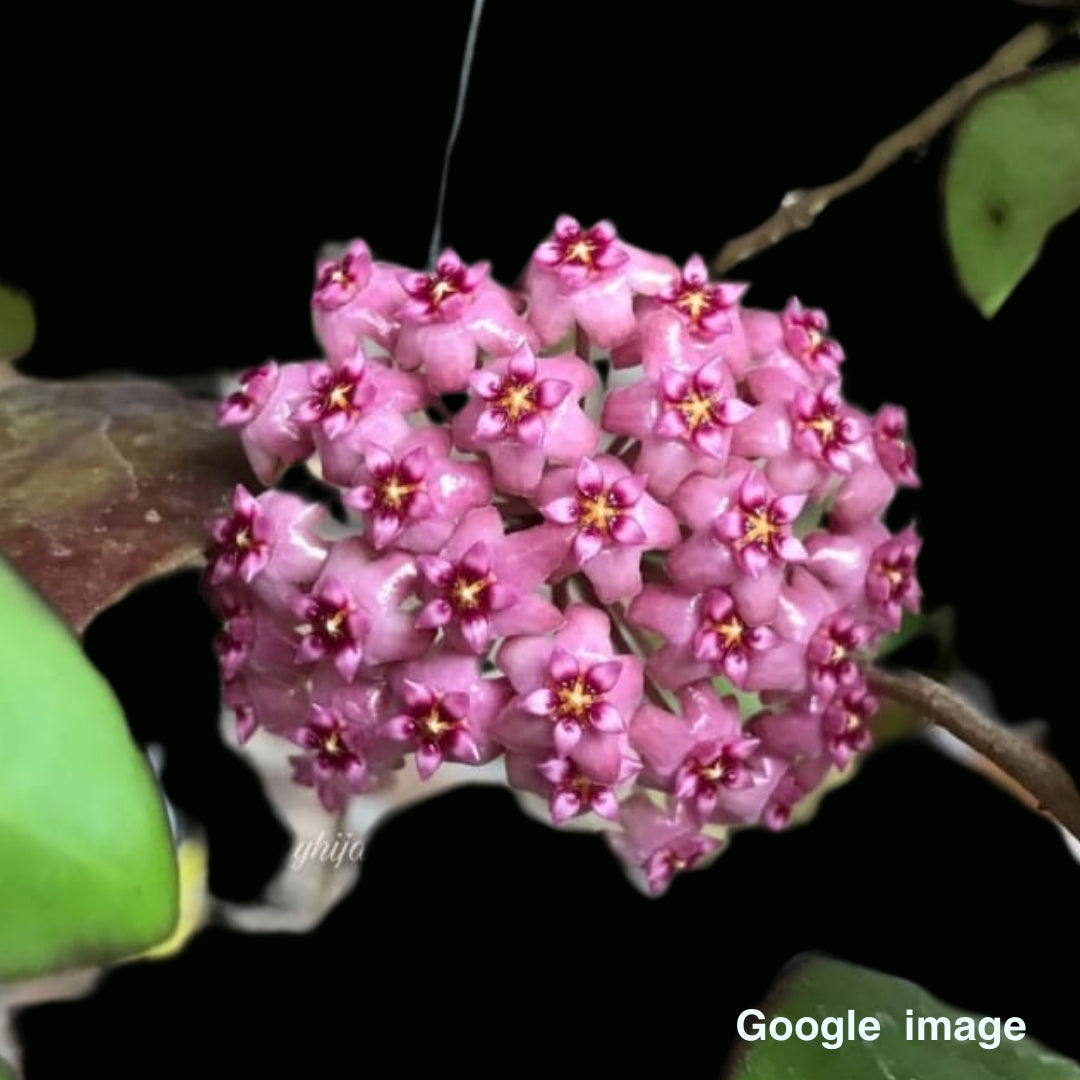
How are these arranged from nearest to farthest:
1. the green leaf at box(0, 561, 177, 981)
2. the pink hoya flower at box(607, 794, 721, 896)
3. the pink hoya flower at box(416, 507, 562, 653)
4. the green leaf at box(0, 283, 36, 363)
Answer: the green leaf at box(0, 561, 177, 981) < the pink hoya flower at box(416, 507, 562, 653) < the pink hoya flower at box(607, 794, 721, 896) < the green leaf at box(0, 283, 36, 363)

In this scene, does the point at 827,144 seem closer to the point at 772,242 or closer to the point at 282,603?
the point at 772,242

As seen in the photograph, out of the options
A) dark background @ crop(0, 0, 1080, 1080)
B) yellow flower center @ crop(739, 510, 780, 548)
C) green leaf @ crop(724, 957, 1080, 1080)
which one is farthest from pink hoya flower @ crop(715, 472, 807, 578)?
dark background @ crop(0, 0, 1080, 1080)

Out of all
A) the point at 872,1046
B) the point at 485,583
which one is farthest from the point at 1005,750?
the point at 485,583

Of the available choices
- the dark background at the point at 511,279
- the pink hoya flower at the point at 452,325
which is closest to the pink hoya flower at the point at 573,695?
the pink hoya flower at the point at 452,325

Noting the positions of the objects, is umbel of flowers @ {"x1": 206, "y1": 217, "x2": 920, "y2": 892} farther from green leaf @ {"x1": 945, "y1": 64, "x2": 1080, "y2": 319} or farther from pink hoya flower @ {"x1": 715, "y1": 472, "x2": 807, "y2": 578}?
green leaf @ {"x1": 945, "y1": 64, "x2": 1080, "y2": 319}

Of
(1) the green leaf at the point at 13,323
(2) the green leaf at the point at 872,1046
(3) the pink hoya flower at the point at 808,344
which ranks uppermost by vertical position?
(3) the pink hoya flower at the point at 808,344

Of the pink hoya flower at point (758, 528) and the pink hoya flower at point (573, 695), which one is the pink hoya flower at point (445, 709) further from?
the pink hoya flower at point (758, 528)

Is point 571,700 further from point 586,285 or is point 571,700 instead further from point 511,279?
point 511,279
